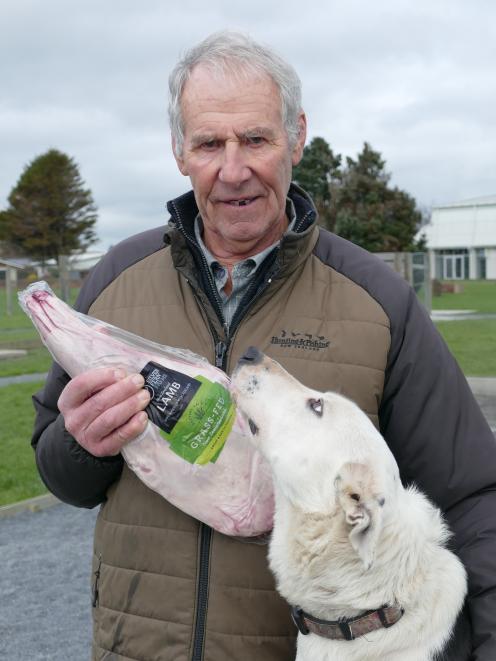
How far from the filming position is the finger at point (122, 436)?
2.54 metres

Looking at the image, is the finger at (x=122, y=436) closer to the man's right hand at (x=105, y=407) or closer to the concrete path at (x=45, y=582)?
the man's right hand at (x=105, y=407)

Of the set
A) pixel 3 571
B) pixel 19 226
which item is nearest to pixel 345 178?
pixel 19 226

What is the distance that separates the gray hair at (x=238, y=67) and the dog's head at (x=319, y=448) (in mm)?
928

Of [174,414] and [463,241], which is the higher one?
[463,241]

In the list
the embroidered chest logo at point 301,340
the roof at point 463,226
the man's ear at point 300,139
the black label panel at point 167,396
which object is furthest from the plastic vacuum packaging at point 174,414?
the roof at point 463,226

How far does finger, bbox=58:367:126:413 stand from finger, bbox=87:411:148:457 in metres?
0.15

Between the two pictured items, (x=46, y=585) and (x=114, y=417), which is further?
(x=46, y=585)

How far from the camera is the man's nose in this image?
8.96ft

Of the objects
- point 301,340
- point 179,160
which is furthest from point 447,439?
point 179,160

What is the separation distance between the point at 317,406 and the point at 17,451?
7257 millimetres

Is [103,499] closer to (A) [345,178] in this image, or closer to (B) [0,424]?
(B) [0,424]

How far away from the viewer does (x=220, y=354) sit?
2.77m

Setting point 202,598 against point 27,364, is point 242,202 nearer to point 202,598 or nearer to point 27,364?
point 202,598

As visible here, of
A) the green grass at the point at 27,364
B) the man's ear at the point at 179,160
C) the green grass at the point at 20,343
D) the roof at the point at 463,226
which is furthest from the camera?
the roof at the point at 463,226
